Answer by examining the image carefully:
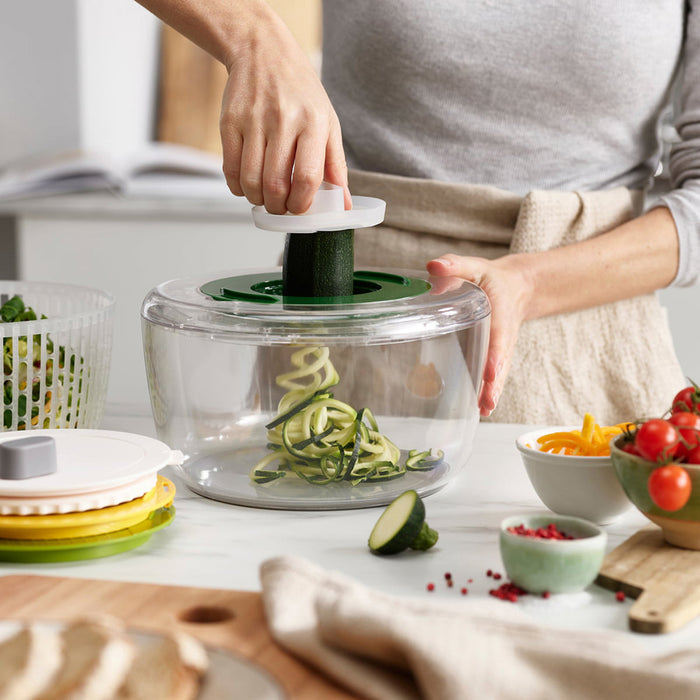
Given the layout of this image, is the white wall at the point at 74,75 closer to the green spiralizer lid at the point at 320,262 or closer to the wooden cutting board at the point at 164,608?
the green spiralizer lid at the point at 320,262

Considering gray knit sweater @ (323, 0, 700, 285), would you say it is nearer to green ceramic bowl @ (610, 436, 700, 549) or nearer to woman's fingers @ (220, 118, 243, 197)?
woman's fingers @ (220, 118, 243, 197)

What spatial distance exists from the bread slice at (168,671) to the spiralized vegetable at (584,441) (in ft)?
1.33

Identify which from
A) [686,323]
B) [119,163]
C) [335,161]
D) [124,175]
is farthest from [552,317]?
[119,163]

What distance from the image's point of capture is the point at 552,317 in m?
1.30

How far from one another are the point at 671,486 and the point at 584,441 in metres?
0.15

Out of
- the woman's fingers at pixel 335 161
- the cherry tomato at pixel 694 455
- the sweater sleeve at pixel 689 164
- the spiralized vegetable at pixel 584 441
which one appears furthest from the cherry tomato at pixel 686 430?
the sweater sleeve at pixel 689 164

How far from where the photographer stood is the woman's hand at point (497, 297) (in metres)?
1.01

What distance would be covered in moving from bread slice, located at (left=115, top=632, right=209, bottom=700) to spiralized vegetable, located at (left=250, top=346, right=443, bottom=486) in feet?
1.13

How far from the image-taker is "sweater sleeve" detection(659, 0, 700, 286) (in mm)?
1277

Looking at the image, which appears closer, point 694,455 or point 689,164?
point 694,455

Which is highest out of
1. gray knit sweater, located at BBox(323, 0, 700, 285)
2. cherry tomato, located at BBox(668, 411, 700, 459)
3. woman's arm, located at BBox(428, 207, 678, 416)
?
gray knit sweater, located at BBox(323, 0, 700, 285)

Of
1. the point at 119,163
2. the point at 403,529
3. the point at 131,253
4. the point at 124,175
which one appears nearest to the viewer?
the point at 403,529

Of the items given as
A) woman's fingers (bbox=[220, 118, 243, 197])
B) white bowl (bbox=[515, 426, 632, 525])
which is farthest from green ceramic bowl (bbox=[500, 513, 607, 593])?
woman's fingers (bbox=[220, 118, 243, 197])

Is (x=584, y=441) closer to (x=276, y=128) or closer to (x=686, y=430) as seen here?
(x=686, y=430)
